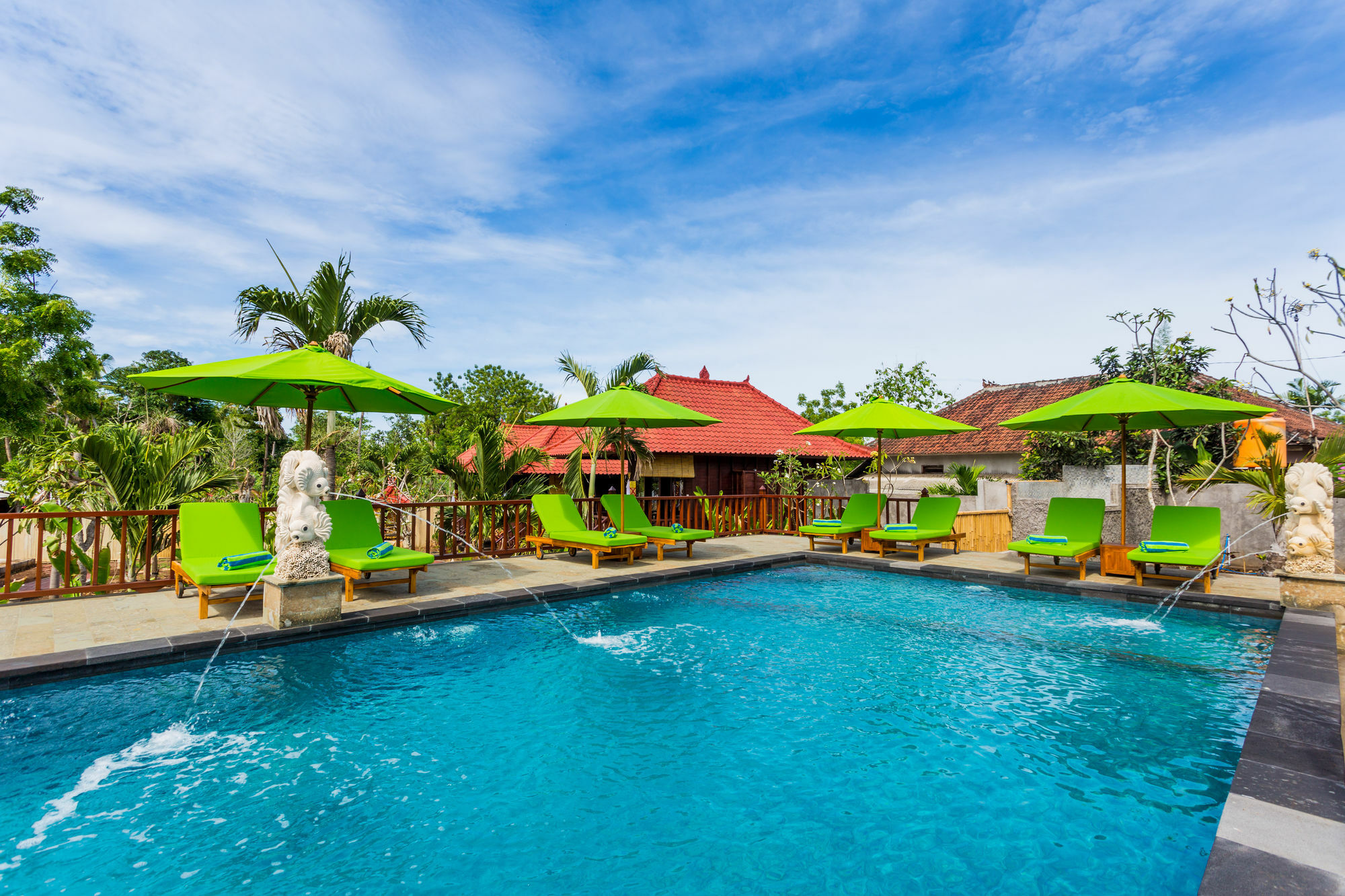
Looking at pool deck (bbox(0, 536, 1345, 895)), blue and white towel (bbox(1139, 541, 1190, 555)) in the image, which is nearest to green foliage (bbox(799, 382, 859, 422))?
pool deck (bbox(0, 536, 1345, 895))

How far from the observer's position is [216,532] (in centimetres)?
672

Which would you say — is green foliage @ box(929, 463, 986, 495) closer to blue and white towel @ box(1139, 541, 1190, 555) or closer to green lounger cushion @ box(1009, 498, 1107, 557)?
green lounger cushion @ box(1009, 498, 1107, 557)

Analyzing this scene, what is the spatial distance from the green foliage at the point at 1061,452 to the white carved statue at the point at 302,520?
13.8 m

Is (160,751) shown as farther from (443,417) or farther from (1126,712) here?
(443,417)

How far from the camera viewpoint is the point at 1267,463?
9.59 meters

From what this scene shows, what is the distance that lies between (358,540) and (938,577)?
7943mm

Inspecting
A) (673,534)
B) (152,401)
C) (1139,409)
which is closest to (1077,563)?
(1139,409)

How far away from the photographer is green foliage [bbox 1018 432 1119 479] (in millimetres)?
14211

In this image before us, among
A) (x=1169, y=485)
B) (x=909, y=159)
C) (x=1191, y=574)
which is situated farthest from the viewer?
(x=909, y=159)

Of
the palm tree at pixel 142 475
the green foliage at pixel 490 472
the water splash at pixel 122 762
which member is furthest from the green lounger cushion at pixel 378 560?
the green foliage at pixel 490 472

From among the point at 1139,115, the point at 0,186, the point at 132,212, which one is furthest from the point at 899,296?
the point at 0,186

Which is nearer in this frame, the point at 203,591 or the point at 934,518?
the point at 203,591

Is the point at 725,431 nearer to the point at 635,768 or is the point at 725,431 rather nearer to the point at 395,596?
the point at 395,596

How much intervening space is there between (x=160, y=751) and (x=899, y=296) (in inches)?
616
